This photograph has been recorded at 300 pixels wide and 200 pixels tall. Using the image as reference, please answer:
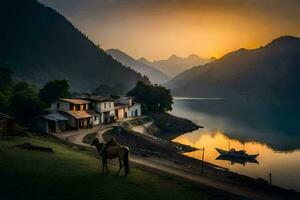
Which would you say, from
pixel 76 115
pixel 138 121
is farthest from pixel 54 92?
pixel 138 121

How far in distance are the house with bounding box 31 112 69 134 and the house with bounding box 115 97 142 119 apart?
36278mm

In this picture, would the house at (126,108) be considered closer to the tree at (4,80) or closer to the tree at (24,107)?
the tree at (24,107)

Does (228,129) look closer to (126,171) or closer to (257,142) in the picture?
(257,142)

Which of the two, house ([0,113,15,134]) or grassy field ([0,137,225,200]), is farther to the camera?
house ([0,113,15,134])

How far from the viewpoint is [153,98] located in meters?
141

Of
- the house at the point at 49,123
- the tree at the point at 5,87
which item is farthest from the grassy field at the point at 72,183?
the tree at the point at 5,87

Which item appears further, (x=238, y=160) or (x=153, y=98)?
(x=153, y=98)

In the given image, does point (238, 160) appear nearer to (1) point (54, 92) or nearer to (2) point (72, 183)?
(1) point (54, 92)

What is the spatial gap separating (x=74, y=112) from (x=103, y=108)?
15.5 metres

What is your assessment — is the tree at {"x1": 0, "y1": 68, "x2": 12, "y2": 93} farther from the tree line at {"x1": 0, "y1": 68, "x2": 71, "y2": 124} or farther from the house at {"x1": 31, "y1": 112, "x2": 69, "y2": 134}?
the house at {"x1": 31, "y1": 112, "x2": 69, "y2": 134}

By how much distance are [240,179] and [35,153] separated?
86.5ft

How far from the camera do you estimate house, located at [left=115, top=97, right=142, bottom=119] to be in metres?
117

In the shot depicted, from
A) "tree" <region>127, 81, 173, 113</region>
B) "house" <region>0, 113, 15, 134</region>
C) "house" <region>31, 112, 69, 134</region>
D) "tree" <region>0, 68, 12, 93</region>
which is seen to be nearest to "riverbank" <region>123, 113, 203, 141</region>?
"tree" <region>127, 81, 173, 113</region>

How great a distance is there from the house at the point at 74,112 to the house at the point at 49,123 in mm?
3658
